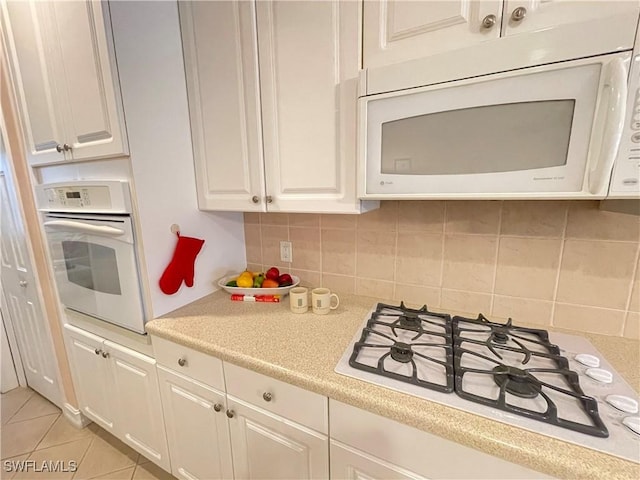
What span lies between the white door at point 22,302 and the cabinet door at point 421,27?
1893 millimetres

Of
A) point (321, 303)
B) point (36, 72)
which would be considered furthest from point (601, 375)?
point (36, 72)

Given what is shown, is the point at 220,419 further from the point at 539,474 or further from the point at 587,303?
the point at 587,303

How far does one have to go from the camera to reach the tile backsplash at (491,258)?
94cm

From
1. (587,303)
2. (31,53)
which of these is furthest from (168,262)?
(587,303)

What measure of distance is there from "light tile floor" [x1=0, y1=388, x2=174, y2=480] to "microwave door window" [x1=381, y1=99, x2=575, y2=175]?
1926 millimetres

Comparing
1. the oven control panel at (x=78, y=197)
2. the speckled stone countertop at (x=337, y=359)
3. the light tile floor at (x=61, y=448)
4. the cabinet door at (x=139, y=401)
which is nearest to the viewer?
the speckled stone countertop at (x=337, y=359)

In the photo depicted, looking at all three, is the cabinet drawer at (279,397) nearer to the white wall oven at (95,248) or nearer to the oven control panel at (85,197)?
the white wall oven at (95,248)

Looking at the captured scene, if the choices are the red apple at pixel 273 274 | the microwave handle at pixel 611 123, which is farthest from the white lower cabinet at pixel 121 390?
the microwave handle at pixel 611 123

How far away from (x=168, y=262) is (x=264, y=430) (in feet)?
2.43

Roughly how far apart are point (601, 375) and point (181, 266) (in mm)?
1422

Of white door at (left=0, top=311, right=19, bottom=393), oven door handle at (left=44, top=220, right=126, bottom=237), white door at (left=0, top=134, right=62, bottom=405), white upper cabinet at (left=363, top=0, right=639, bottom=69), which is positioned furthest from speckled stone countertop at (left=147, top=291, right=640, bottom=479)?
white door at (left=0, top=311, right=19, bottom=393)

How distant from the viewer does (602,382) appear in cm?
76

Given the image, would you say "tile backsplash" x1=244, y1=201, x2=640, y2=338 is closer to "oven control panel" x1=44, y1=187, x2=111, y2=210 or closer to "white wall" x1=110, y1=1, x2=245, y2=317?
"white wall" x1=110, y1=1, x2=245, y2=317

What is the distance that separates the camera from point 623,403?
0.67 meters
